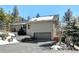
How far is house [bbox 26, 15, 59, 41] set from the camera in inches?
230

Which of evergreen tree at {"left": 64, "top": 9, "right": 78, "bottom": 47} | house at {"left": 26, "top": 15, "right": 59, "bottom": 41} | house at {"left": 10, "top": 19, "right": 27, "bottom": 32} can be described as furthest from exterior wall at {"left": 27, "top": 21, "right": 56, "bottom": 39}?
evergreen tree at {"left": 64, "top": 9, "right": 78, "bottom": 47}

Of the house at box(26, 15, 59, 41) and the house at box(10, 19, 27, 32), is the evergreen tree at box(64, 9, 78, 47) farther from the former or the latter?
the house at box(10, 19, 27, 32)

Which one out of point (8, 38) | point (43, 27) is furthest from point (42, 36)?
point (8, 38)

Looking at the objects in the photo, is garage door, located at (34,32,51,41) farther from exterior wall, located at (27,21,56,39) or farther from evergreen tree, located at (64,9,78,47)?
evergreen tree, located at (64,9,78,47)

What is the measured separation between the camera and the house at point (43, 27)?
5.84m

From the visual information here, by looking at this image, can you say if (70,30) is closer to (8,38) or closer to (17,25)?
(17,25)

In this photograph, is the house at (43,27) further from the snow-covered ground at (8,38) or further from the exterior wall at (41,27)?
the snow-covered ground at (8,38)

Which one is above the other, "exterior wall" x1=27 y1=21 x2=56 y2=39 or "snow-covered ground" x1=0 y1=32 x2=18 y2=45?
"exterior wall" x1=27 y1=21 x2=56 y2=39

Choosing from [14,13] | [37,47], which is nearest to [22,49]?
[37,47]

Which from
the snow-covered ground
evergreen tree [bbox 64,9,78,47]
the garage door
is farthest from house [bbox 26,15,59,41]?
the snow-covered ground

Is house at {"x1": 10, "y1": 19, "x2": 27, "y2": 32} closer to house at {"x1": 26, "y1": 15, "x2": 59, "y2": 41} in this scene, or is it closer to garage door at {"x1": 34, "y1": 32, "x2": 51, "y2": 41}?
house at {"x1": 26, "y1": 15, "x2": 59, "y2": 41}

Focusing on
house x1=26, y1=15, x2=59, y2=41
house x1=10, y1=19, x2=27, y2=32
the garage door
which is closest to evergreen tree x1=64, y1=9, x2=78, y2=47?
house x1=26, y1=15, x2=59, y2=41

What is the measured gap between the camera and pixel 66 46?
596 cm

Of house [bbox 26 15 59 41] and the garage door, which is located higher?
house [bbox 26 15 59 41]
